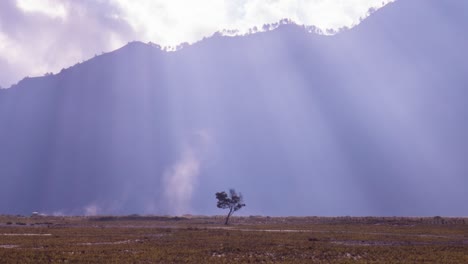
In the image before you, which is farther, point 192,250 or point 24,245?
point 24,245

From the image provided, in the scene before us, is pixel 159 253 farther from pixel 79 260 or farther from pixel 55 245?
pixel 55 245

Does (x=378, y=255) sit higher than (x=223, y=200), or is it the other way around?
(x=223, y=200)

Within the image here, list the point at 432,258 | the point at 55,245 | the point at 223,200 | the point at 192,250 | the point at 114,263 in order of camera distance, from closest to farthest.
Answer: the point at 114,263 → the point at 432,258 → the point at 192,250 → the point at 55,245 → the point at 223,200

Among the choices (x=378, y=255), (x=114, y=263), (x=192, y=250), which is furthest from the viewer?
(x=192, y=250)

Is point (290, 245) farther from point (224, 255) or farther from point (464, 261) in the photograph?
point (464, 261)

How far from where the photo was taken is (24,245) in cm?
5038

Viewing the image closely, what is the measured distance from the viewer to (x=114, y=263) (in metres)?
36.9

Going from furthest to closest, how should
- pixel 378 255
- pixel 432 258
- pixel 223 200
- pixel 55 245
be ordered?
pixel 223 200 < pixel 55 245 < pixel 378 255 < pixel 432 258

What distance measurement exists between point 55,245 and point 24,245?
9.67 ft

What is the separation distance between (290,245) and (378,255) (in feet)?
34.8

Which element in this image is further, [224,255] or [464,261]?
[224,255]

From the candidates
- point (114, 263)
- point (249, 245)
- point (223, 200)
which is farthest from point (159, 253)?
point (223, 200)

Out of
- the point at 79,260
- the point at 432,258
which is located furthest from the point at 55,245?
the point at 432,258

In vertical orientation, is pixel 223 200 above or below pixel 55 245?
above
